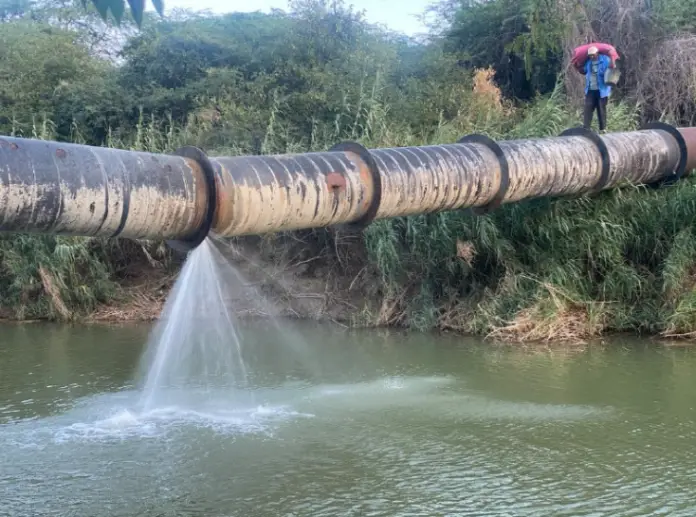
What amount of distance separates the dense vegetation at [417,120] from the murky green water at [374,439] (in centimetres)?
139

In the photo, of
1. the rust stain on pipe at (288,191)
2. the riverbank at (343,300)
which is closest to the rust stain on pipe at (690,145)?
the riverbank at (343,300)

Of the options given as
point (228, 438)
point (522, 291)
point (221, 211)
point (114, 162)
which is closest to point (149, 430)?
point (228, 438)

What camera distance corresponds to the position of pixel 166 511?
5336 millimetres

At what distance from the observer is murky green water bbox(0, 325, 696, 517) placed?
5.46 meters

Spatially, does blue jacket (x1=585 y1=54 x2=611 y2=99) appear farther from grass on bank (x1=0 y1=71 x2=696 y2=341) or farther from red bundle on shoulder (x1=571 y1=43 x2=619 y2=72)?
grass on bank (x1=0 y1=71 x2=696 y2=341)

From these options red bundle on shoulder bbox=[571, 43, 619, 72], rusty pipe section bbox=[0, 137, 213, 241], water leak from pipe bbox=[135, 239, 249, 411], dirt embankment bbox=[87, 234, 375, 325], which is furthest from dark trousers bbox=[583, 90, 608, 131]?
rusty pipe section bbox=[0, 137, 213, 241]

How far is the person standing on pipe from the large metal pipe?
1.93 m

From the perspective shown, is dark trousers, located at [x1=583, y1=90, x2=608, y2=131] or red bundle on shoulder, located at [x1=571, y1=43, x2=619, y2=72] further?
dark trousers, located at [x1=583, y1=90, x2=608, y2=131]

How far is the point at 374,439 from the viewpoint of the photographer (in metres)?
6.70

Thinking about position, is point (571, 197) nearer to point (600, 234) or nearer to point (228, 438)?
point (600, 234)

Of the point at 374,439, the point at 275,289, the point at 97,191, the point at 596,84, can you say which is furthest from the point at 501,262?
the point at 97,191

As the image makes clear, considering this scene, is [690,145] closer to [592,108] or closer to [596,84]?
[592,108]

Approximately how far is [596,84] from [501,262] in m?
2.73

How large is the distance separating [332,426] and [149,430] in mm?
1606
